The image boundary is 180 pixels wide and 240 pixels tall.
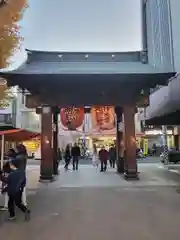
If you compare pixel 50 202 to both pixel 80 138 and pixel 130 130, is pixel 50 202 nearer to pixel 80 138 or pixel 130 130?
pixel 130 130

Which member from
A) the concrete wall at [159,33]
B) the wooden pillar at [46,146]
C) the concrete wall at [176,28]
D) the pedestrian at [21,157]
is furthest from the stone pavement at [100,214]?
the concrete wall at [159,33]

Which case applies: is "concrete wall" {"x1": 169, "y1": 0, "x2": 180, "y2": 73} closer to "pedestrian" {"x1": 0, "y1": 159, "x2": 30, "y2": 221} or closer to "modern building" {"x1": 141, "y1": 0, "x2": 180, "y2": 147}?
"modern building" {"x1": 141, "y1": 0, "x2": 180, "y2": 147}

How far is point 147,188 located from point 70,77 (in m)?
5.90

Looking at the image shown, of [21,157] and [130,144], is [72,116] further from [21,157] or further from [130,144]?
[21,157]

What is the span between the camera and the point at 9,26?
12.1 m

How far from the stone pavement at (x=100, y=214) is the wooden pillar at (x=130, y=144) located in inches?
97.2

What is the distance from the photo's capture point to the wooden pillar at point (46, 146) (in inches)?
604

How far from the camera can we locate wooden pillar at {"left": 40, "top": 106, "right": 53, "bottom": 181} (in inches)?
604

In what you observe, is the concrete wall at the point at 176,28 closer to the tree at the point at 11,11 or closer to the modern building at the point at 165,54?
the modern building at the point at 165,54

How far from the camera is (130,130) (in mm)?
15836

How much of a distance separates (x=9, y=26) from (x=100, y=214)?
7.80 m

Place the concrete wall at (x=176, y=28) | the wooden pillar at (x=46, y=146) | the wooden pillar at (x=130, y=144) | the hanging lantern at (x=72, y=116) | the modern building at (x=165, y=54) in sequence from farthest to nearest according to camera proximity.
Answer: the hanging lantern at (x=72, y=116) < the concrete wall at (x=176, y=28) < the modern building at (x=165, y=54) < the wooden pillar at (x=130, y=144) < the wooden pillar at (x=46, y=146)

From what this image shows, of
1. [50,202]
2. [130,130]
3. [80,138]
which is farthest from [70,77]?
[80,138]

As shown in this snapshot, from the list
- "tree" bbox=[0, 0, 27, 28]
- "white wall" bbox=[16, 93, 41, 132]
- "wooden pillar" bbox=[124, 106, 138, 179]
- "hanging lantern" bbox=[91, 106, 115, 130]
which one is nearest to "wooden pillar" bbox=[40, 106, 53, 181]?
"wooden pillar" bbox=[124, 106, 138, 179]
